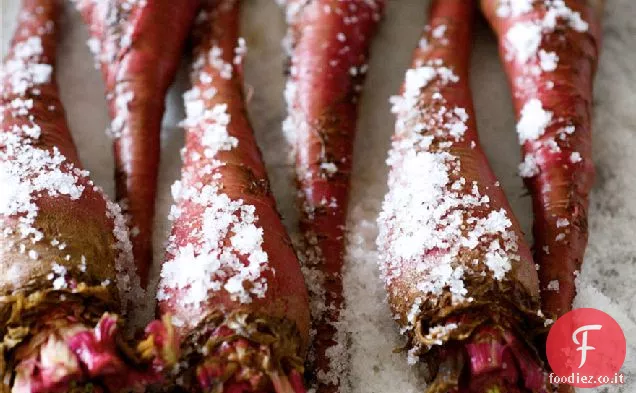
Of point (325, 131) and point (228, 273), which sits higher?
point (325, 131)

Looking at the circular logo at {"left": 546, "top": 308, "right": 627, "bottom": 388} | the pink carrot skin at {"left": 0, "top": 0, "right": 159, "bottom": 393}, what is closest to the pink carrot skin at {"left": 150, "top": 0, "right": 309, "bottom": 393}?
the pink carrot skin at {"left": 0, "top": 0, "right": 159, "bottom": 393}

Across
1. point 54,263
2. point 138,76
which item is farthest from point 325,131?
point 54,263

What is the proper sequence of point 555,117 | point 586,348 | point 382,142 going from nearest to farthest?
1. point 586,348
2. point 555,117
3. point 382,142

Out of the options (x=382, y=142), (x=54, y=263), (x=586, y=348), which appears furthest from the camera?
(x=382, y=142)

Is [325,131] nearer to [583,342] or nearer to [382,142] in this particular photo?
[382,142]

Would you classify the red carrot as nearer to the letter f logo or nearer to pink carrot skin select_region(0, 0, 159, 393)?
the letter f logo

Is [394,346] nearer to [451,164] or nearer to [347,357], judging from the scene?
[347,357]

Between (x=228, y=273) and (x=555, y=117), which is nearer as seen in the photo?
(x=228, y=273)
